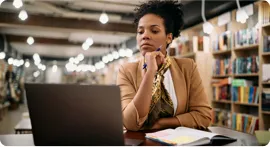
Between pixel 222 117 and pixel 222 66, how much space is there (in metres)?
0.95

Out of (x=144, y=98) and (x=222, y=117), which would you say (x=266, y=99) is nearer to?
(x=222, y=117)

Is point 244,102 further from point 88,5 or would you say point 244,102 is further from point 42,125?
point 42,125

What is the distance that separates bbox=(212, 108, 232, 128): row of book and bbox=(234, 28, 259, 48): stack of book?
124 centimetres

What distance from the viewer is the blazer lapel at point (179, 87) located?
152 cm

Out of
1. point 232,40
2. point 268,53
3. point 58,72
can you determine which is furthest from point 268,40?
point 58,72

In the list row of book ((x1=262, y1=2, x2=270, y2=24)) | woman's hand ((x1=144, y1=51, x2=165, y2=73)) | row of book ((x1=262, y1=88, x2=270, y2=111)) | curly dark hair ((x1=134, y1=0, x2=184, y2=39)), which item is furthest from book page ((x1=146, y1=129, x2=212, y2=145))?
row of book ((x1=262, y1=2, x2=270, y2=24))

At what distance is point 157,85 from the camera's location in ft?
4.99

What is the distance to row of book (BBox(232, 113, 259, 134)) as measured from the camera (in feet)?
13.6

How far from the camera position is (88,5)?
18.2ft

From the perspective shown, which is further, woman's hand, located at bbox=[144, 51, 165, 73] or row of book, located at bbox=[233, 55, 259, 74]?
row of book, located at bbox=[233, 55, 259, 74]

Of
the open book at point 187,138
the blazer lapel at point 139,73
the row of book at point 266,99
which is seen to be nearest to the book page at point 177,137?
the open book at point 187,138

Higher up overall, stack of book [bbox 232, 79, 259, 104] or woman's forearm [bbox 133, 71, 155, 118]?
woman's forearm [bbox 133, 71, 155, 118]

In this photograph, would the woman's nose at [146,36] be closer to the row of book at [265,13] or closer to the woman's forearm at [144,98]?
the woman's forearm at [144,98]

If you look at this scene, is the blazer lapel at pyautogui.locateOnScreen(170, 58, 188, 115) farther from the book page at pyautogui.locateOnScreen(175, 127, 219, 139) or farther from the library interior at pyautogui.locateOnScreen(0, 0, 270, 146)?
the book page at pyautogui.locateOnScreen(175, 127, 219, 139)
